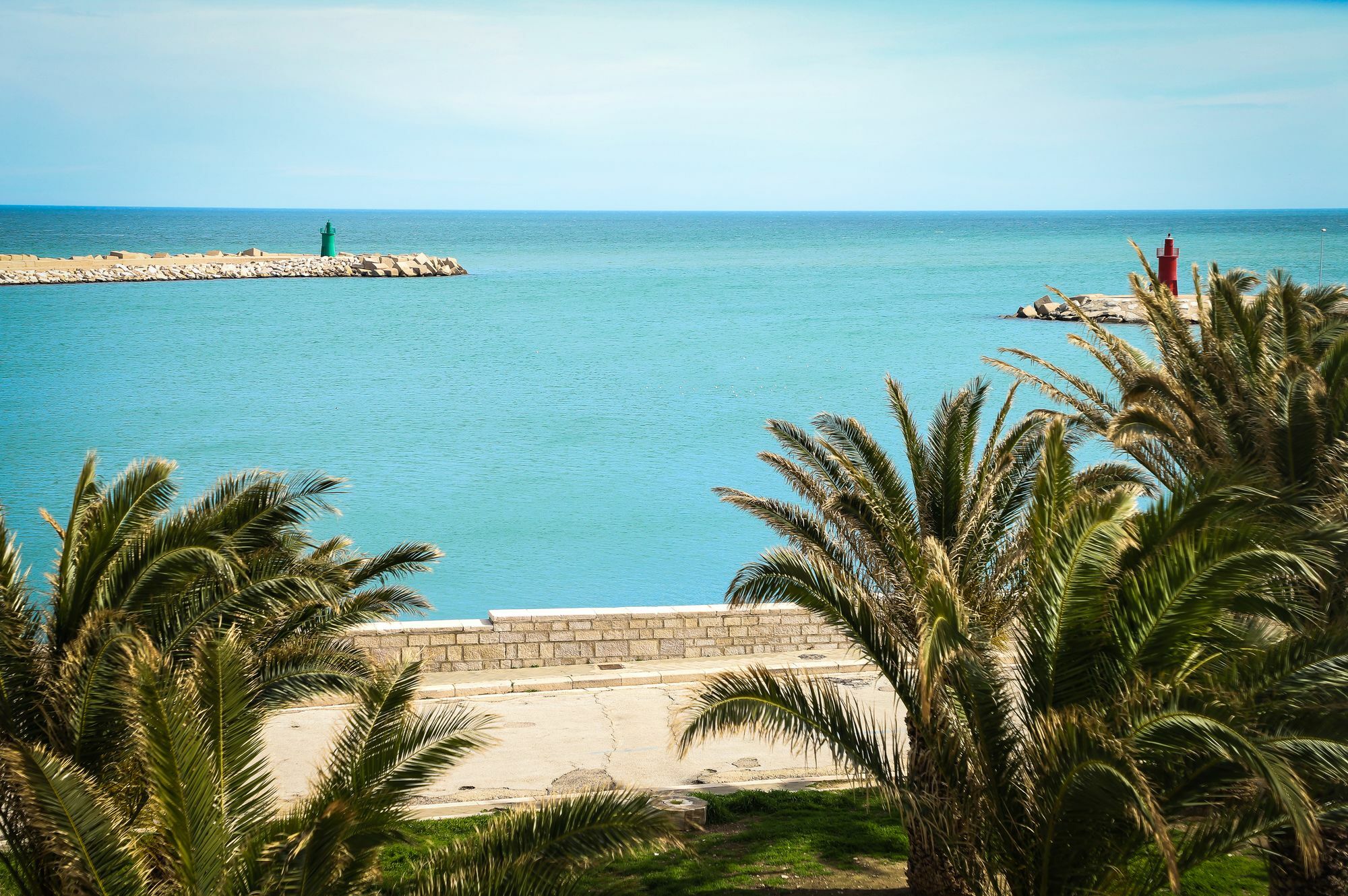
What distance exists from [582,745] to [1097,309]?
4920cm

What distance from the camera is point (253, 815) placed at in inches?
231

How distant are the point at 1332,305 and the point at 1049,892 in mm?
6974

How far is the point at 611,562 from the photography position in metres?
27.7

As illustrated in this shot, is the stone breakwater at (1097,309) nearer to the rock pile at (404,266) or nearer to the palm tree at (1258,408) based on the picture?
the palm tree at (1258,408)

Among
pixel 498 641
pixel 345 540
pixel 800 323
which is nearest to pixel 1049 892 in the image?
pixel 345 540

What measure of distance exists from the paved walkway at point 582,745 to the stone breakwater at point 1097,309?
40.9 metres

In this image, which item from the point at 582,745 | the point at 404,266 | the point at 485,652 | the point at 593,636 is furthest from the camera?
the point at 404,266

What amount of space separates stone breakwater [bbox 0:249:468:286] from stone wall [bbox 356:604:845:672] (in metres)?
70.0

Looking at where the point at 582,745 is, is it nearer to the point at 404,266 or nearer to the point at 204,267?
the point at 204,267

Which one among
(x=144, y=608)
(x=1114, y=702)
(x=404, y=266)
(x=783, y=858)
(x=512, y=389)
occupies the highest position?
(x=404, y=266)

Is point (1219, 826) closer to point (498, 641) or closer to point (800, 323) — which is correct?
point (498, 641)

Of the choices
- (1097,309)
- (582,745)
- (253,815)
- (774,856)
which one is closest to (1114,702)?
(253,815)

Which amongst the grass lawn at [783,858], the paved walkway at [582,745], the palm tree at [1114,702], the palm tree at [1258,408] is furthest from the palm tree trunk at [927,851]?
the paved walkway at [582,745]

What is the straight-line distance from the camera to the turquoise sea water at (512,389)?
1149 inches
